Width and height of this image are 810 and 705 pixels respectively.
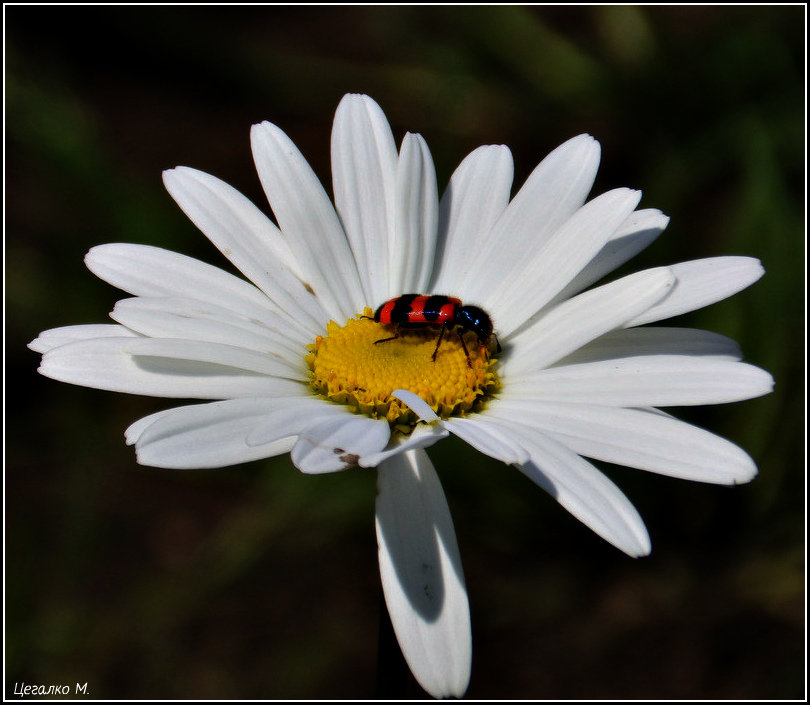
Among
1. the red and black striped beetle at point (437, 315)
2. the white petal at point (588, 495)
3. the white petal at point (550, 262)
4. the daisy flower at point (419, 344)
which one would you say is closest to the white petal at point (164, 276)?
the daisy flower at point (419, 344)

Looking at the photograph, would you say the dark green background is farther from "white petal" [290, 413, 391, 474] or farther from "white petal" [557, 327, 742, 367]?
"white petal" [290, 413, 391, 474]

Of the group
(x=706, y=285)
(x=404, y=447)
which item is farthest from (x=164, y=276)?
(x=706, y=285)

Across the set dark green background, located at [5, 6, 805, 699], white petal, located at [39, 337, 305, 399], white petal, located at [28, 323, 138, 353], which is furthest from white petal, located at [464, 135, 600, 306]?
dark green background, located at [5, 6, 805, 699]

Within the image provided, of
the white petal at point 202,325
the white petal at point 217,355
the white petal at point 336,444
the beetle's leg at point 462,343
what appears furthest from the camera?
the beetle's leg at point 462,343

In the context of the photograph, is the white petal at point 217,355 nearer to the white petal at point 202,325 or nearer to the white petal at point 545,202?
the white petal at point 202,325

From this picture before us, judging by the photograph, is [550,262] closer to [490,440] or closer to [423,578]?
[490,440]

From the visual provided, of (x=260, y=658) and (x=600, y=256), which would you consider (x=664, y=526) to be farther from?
(x=600, y=256)

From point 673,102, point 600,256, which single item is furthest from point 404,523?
point 673,102
